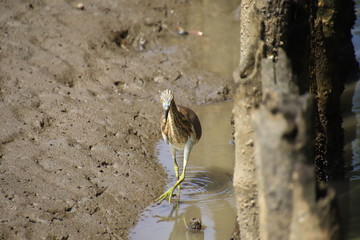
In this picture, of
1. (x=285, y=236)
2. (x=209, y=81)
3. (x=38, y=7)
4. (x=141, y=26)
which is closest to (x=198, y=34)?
(x=141, y=26)

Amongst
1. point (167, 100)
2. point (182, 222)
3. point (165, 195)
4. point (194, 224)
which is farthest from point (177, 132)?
point (194, 224)

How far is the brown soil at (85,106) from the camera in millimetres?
6414

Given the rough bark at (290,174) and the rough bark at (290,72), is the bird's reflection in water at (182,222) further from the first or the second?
the rough bark at (290,174)

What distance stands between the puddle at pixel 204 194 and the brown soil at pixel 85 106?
195mm

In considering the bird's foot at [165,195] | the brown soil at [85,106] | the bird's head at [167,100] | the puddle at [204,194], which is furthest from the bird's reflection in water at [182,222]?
the bird's head at [167,100]

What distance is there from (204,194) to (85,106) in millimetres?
2337

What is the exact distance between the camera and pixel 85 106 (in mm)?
8609

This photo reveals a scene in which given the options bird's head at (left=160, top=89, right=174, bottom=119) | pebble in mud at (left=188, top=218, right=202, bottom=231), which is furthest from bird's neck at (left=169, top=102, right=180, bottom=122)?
pebble in mud at (left=188, top=218, right=202, bottom=231)

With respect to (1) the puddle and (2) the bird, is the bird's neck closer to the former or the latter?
(2) the bird

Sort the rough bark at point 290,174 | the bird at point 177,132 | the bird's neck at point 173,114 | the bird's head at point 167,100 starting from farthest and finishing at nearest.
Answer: the bird's neck at point 173,114, the bird at point 177,132, the bird's head at point 167,100, the rough bark at point 290,174

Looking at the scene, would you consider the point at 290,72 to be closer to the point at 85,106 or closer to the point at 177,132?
the point at 177,132

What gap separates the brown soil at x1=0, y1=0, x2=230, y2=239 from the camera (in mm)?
6414

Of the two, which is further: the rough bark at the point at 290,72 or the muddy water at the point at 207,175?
the muddy water at the point at 207,175

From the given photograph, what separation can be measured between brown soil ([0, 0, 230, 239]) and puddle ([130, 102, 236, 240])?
195mm
